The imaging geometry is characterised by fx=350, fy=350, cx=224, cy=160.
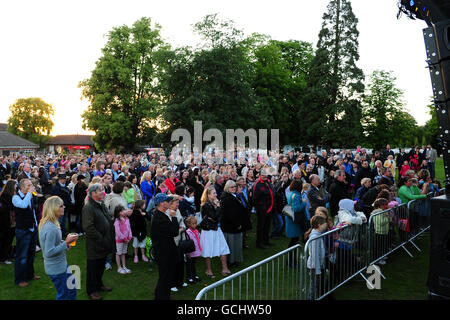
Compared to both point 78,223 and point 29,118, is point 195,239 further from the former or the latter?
point 29,118

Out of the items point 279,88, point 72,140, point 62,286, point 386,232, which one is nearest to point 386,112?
point 279,88

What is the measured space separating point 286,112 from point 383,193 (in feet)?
109

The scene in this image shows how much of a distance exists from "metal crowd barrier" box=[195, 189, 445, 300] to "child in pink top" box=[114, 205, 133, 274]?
3.18m

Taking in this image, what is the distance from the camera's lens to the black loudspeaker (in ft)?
11.9

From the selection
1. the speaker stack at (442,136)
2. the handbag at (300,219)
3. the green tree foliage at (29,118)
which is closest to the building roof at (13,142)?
the green tree foliage at (29,118)

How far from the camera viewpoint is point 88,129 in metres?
37.8

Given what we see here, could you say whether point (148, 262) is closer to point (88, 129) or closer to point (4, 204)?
→ point (4, 204)

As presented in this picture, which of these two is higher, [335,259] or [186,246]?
[186,246]

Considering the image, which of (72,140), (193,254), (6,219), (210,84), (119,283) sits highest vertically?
(72,140)

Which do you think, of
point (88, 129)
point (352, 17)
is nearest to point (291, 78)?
point (352, 17)

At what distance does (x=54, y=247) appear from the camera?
449 cm

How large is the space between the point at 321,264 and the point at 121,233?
12.6 feet

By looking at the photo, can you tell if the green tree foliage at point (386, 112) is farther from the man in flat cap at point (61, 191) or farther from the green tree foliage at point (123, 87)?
the man in flat cap at point (61, 191)

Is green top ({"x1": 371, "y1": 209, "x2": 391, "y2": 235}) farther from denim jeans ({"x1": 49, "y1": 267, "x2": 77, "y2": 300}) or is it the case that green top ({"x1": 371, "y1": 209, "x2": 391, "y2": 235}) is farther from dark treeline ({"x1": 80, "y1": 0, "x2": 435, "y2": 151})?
dark treeline ({"x1": 80, "y1": 0, "x2": 435, "y2": 151})
